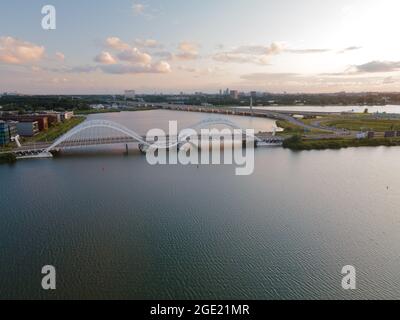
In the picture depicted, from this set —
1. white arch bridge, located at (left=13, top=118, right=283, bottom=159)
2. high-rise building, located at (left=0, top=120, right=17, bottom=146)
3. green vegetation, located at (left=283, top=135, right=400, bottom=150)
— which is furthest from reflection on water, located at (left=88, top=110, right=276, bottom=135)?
high-rise building, located at (left=0, top=120, right=17, bottom=146)

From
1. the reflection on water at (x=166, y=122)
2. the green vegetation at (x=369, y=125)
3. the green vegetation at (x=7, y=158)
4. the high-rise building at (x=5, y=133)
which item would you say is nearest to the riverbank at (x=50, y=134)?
the high-rise building at (x=5, y=133)

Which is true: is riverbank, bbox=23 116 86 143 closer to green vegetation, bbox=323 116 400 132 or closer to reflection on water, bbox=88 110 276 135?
reflection on water, bbox=88 110 276 135

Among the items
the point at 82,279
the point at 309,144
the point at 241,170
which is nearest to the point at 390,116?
the point at 309,144

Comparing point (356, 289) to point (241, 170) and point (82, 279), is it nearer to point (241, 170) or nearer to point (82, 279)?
point (82, 279)

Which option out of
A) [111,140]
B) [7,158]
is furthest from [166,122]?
[7,158]

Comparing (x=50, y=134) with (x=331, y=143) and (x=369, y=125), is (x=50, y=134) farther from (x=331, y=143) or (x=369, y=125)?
(x=369, y=125)
